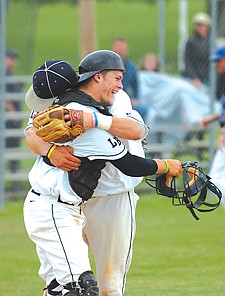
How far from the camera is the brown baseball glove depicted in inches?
211

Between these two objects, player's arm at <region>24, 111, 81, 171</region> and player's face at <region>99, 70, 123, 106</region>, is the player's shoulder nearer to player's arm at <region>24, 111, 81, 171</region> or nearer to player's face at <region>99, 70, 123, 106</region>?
player's face at <region>99, 70, 123, 106</region>

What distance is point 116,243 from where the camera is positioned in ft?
19.9

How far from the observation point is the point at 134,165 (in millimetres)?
5605

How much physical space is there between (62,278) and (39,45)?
1105 cm

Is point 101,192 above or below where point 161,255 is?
above

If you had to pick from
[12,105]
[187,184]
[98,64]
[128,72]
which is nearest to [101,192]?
[187,184]

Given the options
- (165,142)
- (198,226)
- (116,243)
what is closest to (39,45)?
(165,142)

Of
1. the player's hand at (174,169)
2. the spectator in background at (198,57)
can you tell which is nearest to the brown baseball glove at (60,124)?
the player's hand at (174,169)

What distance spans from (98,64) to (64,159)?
2.01ft

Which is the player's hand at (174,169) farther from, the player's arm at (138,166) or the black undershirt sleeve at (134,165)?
the black undershirt sleeve at (134,165)

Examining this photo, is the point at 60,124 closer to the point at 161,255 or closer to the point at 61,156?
the point at 61,156

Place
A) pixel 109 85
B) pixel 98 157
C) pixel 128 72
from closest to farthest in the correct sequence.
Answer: pixel 98 157 → pixel 109 85 → pixel 128 72

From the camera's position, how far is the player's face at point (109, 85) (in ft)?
18.5

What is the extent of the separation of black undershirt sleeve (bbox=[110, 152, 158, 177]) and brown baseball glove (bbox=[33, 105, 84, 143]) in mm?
331
